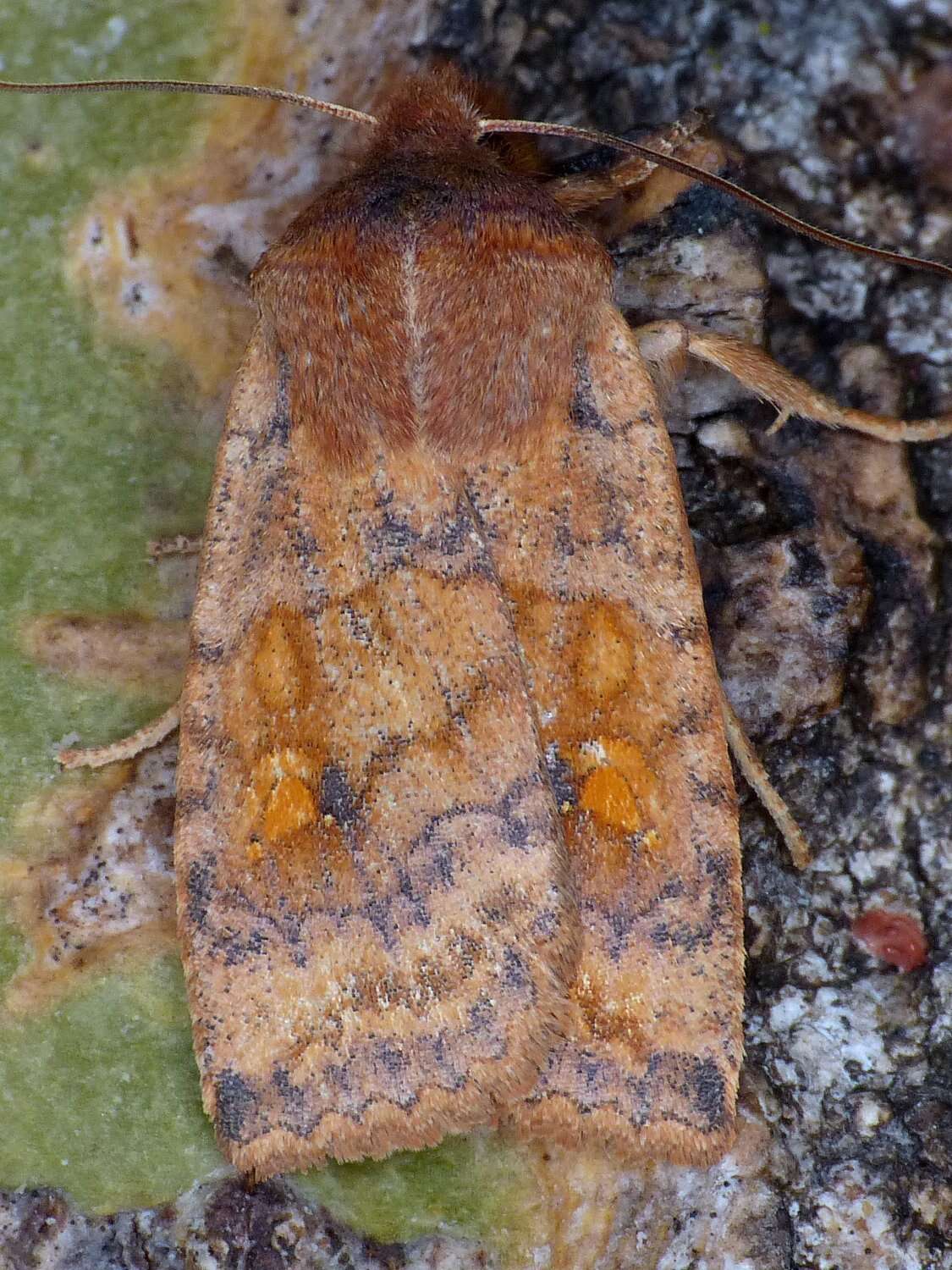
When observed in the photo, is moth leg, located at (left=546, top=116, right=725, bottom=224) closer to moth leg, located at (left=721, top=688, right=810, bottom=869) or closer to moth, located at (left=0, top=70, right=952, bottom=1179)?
moth, located at (left=0, top=70, right=952, bottom=1179)

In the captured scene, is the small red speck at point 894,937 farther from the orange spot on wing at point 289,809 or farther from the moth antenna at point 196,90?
the moth antenna at point 196,90

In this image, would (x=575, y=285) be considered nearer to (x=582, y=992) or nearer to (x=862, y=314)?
(x=862, y=314)

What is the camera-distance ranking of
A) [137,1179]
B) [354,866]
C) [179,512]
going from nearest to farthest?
[354,866]
[137,1179]
[179,512]

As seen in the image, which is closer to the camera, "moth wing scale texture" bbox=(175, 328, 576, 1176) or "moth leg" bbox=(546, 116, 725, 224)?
"moth wing scale texture" bbox=(175, 328, 576, 1176)

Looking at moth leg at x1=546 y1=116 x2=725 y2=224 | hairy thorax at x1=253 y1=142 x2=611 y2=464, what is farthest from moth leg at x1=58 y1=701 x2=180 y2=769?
moth leg at x1=546 y1=116 x2=725 y2=224

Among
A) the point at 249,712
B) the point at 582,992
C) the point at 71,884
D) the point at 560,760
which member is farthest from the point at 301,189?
the point at 582,992
